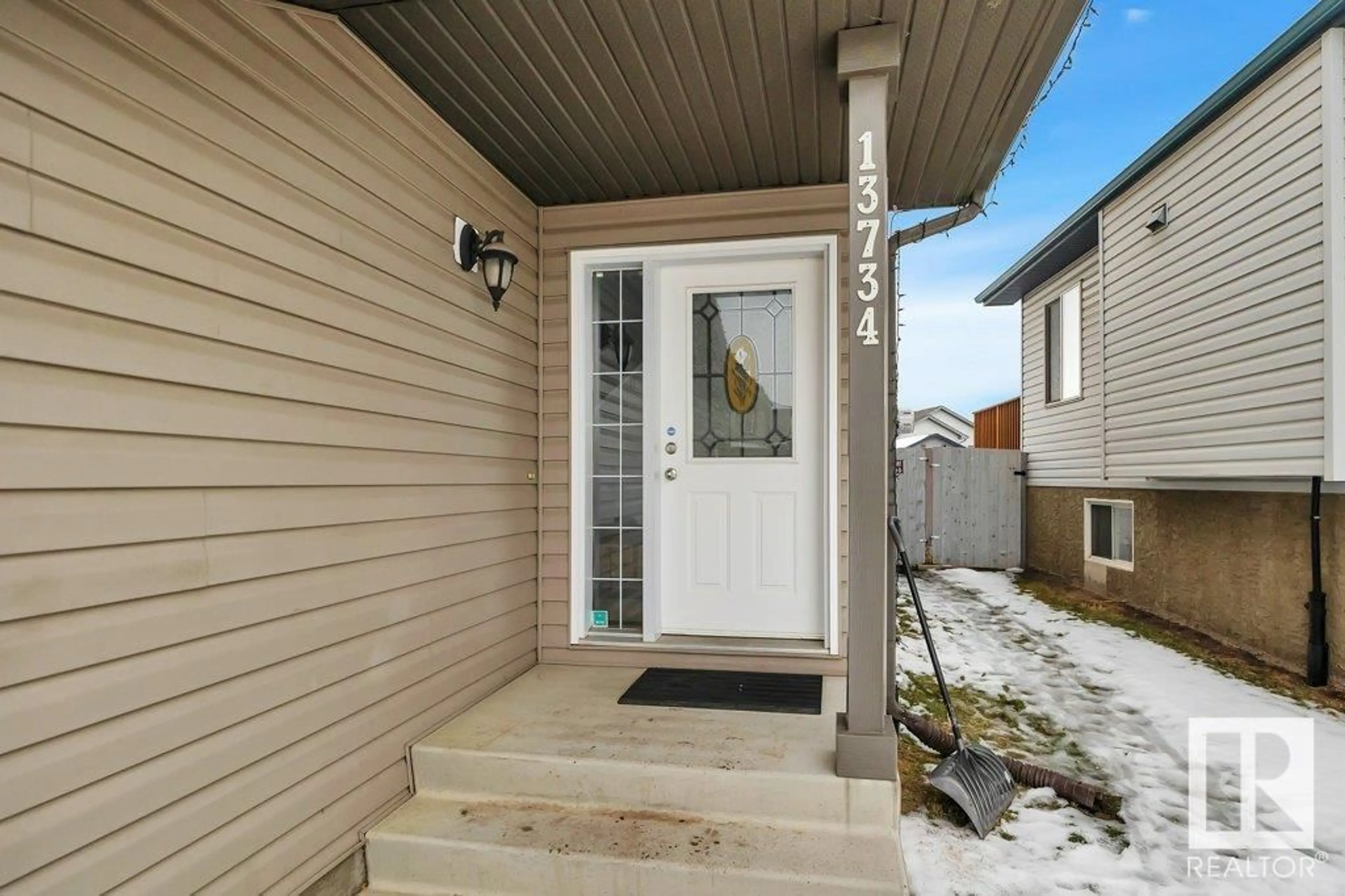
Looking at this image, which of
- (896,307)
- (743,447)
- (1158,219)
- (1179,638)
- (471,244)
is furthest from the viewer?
(1158,219)

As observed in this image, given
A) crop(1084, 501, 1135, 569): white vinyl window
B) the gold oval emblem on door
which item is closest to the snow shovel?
the gold oval emblem on door

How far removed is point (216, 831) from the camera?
158 cm

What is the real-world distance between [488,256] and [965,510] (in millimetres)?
7152

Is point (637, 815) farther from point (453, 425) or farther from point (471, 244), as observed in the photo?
point (471, 244)

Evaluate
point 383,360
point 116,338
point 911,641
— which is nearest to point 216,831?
point 116,338

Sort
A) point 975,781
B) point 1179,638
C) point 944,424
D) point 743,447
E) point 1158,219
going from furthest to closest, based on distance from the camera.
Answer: point 944,424 < point 1158,219 < point 1179,638 < point 743,447 < point 975,781

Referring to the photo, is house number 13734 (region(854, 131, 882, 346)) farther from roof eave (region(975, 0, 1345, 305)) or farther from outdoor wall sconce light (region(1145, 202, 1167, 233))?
outdoor wall sconce light (region(1145, 202, 1167, 233))

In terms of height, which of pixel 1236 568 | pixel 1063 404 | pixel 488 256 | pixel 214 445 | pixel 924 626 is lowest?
pixel 1236 568

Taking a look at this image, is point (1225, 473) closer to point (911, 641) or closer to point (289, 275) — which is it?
point (911, 641)

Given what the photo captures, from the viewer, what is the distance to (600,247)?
3.38m

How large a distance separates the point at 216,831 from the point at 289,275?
136 centimetres

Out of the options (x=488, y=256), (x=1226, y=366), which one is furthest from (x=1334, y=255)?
(x=488, y=256)

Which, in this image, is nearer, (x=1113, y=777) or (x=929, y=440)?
(x=1113, y=777)

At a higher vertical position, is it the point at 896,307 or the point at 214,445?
the point at 896,307
